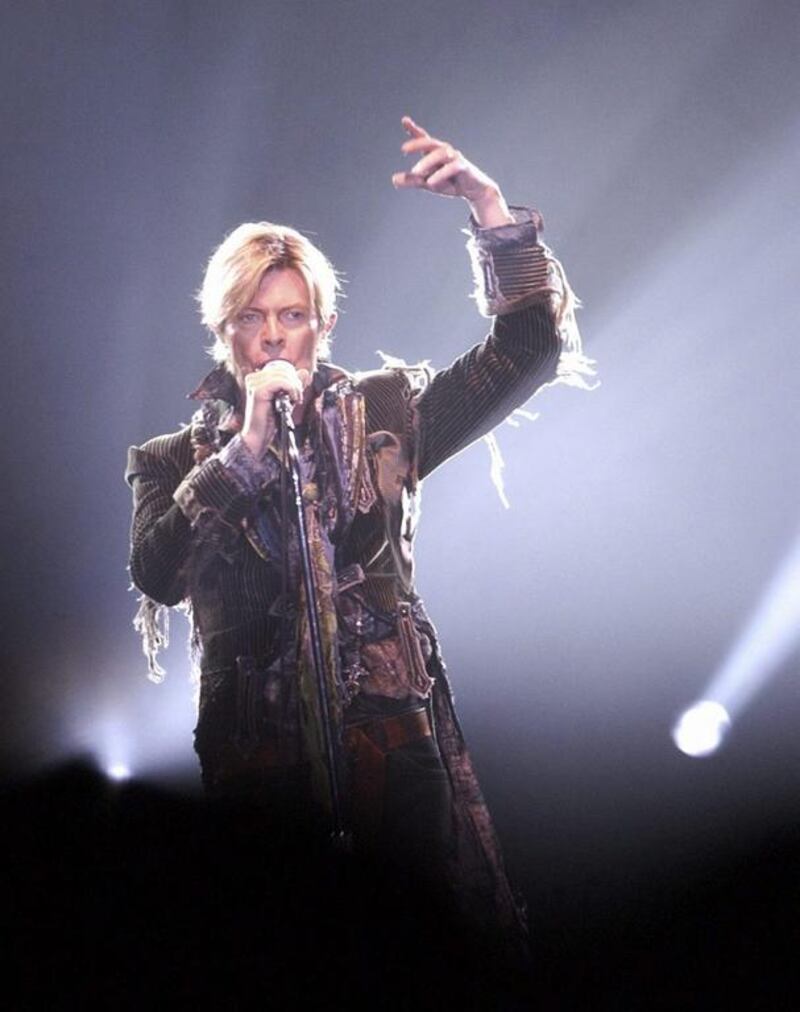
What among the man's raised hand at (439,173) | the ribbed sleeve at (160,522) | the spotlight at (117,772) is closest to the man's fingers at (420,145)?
the man's raised hand at (439,173)

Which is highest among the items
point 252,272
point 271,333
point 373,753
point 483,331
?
point 483,331

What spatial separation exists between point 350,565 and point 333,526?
7 centimetres

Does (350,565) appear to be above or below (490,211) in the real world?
below

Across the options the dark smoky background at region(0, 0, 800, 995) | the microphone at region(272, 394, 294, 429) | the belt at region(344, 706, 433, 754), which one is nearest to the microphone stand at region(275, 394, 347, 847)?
the microphone at region(272, 394, 294, 429)

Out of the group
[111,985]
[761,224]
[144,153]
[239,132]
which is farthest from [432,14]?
[111,985]

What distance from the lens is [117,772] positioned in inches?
96.0

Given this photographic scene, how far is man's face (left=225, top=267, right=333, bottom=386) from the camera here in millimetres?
1920

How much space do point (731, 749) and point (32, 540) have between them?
1799 mm

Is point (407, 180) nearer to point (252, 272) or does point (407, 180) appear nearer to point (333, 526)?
point (252, 272)

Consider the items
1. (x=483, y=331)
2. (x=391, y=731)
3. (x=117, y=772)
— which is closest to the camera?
(x=391, y=731)

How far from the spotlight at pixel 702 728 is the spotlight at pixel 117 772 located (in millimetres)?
1389

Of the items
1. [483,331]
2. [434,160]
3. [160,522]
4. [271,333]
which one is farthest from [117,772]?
[434,160]

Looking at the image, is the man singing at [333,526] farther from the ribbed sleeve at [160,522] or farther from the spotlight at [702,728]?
the spotlight at [702,728]

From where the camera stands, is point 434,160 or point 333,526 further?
point 333,526
